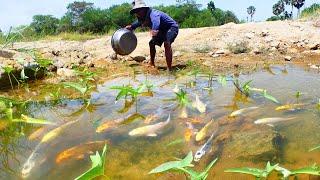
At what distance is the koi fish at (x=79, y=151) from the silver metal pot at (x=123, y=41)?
411 cm

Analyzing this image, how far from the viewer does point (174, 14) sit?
1421 inches

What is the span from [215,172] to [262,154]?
40 cm

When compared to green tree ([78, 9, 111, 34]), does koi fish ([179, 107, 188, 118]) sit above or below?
below

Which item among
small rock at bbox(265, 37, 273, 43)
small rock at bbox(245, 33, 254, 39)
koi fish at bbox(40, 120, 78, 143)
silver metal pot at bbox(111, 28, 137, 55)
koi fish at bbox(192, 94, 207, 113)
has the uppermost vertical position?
silver metal pot at bbox(111, 28, 137, 55)

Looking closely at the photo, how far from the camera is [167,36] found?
23.0 ft

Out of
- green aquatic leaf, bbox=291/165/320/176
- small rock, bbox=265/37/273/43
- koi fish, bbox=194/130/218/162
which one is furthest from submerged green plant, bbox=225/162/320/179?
small rock, bbox=265/37/273/43

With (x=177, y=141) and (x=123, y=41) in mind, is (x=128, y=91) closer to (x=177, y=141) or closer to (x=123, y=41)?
(x=177, y=141)

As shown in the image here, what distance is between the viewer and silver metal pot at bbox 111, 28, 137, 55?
7.13 m

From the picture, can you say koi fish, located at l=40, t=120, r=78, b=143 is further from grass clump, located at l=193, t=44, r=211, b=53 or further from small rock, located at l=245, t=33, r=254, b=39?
small rock, located at l=245, t=33, r=254, b=39

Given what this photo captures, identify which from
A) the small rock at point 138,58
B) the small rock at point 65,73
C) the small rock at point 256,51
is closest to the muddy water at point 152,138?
the small rock at point 65,73

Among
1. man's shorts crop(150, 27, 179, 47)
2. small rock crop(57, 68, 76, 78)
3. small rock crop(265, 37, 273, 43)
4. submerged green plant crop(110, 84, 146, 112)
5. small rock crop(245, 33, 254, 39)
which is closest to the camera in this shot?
submerged green plant crop(110, 84, 146, 112)

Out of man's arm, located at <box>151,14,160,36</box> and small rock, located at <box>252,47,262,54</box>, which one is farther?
small rock, located at <box>252,47,262,54</box>

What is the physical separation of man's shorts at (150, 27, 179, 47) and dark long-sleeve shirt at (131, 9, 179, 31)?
76 millimetres

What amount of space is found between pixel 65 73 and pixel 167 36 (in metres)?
1.72
